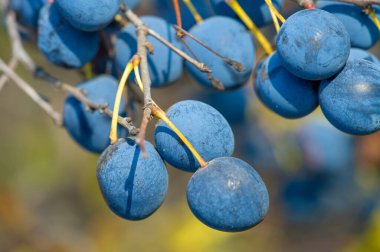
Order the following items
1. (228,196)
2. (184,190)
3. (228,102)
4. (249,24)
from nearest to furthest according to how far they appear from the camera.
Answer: (228,196) < (249,24) < (228,102) < (184,190)

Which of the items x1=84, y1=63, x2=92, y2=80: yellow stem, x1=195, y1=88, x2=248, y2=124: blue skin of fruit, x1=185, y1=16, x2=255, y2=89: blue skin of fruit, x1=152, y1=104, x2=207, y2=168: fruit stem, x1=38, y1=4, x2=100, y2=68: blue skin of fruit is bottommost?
x1=195, y1=88, x2=248, y2=124: blue skin of fruit

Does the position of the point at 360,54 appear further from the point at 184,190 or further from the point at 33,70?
the point at 184,190

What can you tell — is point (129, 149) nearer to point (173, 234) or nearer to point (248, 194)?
point (248, 194)

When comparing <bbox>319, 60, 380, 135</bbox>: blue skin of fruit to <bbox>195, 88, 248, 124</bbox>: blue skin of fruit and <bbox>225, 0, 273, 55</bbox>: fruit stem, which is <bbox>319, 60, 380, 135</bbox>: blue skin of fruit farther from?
<bbox>195, 88, 248, 124</bbox>: blue skin of fruit

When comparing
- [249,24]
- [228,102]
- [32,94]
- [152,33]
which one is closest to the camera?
[152,33]

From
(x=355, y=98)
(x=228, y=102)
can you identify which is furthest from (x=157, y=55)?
(x=228, y=102)

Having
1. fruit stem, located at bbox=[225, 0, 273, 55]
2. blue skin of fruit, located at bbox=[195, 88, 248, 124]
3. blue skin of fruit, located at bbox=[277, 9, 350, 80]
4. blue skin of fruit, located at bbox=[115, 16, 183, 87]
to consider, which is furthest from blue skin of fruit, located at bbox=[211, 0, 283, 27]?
blue skin of fruit, located at bbox=[195, 88, 248, 124]
